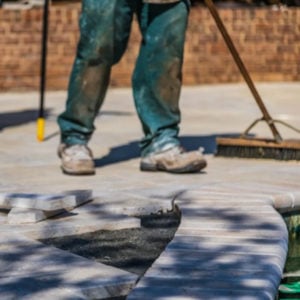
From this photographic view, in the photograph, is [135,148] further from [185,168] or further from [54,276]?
[54,276]

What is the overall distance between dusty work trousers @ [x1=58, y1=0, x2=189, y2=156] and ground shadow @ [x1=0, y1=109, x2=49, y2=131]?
9.39ft

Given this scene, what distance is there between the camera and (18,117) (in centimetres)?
1034

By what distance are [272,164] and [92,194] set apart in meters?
1.65

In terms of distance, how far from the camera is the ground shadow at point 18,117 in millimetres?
9594

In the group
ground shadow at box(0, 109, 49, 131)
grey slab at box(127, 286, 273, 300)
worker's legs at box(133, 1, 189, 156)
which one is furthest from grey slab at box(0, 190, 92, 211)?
ground shadow at box(0, 109, 49, 131)

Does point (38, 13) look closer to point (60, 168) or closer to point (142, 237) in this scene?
point (60, 168)

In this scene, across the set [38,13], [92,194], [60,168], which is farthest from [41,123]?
[38,13]

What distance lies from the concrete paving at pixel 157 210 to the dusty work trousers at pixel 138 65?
24 centimetres

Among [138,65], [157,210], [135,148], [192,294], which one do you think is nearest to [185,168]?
[138,65]

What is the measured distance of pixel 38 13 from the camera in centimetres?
1438

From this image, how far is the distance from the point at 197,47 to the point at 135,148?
819cm

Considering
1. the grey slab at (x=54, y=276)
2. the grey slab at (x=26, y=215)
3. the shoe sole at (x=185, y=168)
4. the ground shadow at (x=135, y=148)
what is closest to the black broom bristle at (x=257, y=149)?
the ground shadow at (x=135, y=148)

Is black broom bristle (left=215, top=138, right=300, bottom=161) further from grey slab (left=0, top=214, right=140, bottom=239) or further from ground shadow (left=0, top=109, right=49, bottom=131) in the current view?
ground shadow (left=0, top=109, right=49, bottom=131)

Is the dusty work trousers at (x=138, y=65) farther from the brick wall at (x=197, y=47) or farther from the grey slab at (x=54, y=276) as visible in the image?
the brick wall at (x=197, y=47)
